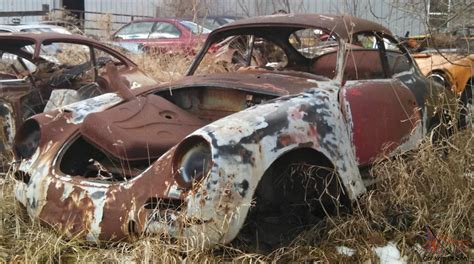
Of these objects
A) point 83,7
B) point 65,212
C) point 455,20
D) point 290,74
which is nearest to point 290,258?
point 65,212

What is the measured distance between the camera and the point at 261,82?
4312 millimetres

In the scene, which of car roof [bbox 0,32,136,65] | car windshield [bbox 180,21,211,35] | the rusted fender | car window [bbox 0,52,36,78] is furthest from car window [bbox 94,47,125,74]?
car windshield [bbox 180,21,211,35]

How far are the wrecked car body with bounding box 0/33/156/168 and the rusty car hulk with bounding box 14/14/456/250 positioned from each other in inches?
43.2

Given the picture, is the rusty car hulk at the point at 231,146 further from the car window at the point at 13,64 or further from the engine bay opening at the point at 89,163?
the car window at the point at 13,64

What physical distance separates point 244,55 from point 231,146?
11.4 ft

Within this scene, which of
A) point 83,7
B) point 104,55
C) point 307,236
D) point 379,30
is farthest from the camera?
point 83,7

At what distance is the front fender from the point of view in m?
3.11

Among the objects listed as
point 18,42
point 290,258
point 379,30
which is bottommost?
point 290,258

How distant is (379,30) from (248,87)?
1539 mm

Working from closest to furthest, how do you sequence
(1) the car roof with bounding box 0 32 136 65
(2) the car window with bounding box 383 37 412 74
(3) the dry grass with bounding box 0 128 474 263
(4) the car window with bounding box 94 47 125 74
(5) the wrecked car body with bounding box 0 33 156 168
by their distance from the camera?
(3) the dry grass with bounding box 0 128 474 263 < (2) the car window with bounding box 383 37 412 74 < (5) the wrecked car body with bounding box 0 33 156 168 < (1) the car roof with bounding box 0 32 136 65 < (4) the car window with bounding box 94 47 125 74

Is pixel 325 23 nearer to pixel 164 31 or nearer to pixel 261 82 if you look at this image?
pixel 261 82

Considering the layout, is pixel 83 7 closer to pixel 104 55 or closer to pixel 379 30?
pixel 104 55

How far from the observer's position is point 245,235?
3.62 meters

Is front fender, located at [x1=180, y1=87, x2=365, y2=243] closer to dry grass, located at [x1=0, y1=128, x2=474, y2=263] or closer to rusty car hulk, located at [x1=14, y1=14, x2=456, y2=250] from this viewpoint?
rusty car hulk, located at [x1=14, y1=14, x2=456, y2=250]
